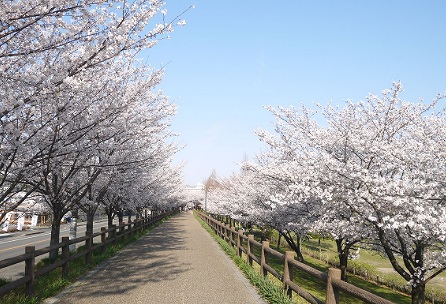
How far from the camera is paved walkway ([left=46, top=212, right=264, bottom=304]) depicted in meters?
6.94

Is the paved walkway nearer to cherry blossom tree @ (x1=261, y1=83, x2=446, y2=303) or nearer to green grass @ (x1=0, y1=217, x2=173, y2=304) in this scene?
green grass @ (x1=0, y1=217, x2=173, y2=304)

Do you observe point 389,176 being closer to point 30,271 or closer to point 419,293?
→ point 419,293

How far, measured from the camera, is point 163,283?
8258 mm

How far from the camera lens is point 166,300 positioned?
22.4 ft

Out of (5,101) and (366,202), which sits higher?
(5,101)

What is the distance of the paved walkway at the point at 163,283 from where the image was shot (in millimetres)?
6941

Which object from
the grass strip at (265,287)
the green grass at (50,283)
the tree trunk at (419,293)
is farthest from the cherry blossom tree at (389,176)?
the green grass at (50,283)

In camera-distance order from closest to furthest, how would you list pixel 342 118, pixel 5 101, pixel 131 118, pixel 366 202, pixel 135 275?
pixel 5 101, pixel 366 202, pixel 135 275, pixel 131 118, pixel 342 118

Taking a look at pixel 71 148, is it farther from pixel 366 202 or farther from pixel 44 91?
pixel 366 202

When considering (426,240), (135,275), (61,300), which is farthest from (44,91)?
(426,240)

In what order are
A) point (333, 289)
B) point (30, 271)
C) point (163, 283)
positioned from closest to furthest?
point (333, 289) < point (30, 271) < point (163, 283)

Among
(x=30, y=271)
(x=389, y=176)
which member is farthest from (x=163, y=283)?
(x=389, y=176)

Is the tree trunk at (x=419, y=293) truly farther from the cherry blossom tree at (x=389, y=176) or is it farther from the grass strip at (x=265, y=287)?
the grass strip at (x=265, y=287)

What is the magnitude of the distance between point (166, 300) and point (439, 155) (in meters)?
6.39
